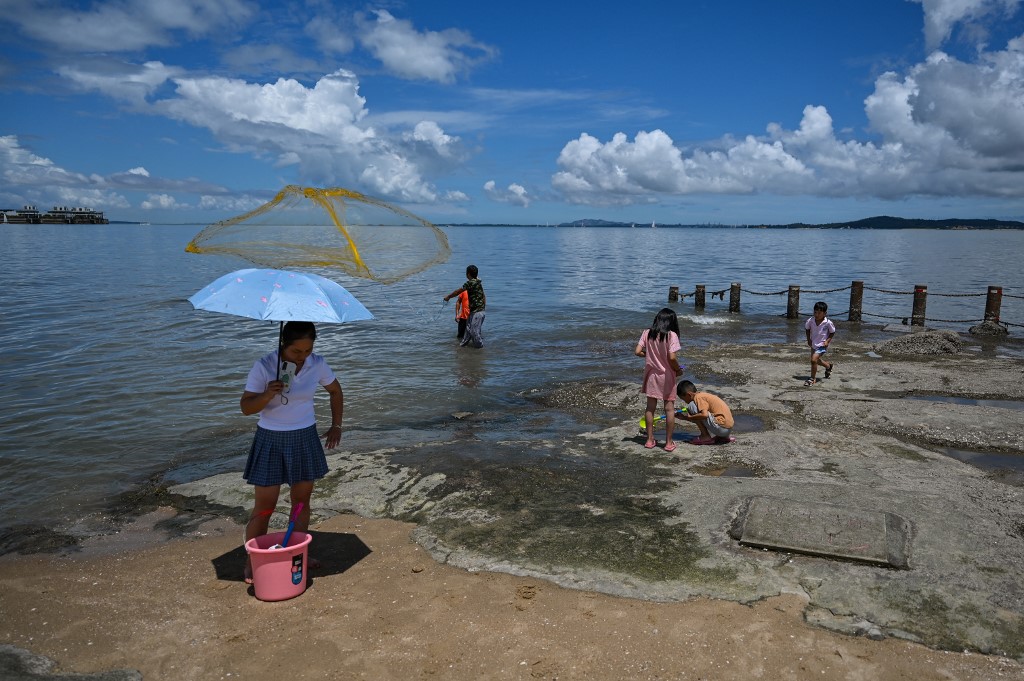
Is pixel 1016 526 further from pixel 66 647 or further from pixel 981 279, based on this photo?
pixel 981 279

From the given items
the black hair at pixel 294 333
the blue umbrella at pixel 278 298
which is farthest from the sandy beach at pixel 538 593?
the blue umbrella at pixel 278 298

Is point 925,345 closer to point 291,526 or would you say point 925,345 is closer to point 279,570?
point 291,526

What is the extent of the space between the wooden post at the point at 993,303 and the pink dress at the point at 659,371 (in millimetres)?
16480

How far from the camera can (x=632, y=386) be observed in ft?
37.6

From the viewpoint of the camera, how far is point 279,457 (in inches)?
185

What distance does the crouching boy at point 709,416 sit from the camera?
25.5 feet

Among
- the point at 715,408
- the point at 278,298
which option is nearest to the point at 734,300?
the point at 715,408

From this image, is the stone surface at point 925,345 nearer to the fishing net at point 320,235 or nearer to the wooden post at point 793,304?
the wooden post at point 793,304

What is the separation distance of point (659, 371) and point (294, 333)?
438cm

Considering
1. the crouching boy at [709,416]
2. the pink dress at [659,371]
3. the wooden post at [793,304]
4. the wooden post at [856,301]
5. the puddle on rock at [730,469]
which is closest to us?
the puddle on rock at [730,469]

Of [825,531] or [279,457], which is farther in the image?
[825,531]

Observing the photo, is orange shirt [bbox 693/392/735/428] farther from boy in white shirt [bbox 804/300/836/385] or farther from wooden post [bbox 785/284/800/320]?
wooden post [bbox 785/284/800/320]

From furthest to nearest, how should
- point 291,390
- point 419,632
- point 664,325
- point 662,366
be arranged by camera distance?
point 662,366, point 664,325, point 291,390, point 419,632

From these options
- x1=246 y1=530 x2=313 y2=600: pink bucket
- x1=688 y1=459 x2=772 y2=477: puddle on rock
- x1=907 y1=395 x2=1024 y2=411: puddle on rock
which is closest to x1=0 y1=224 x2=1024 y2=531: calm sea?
x1=688 y1=459 x2=772 y2=477: puddle on rock
